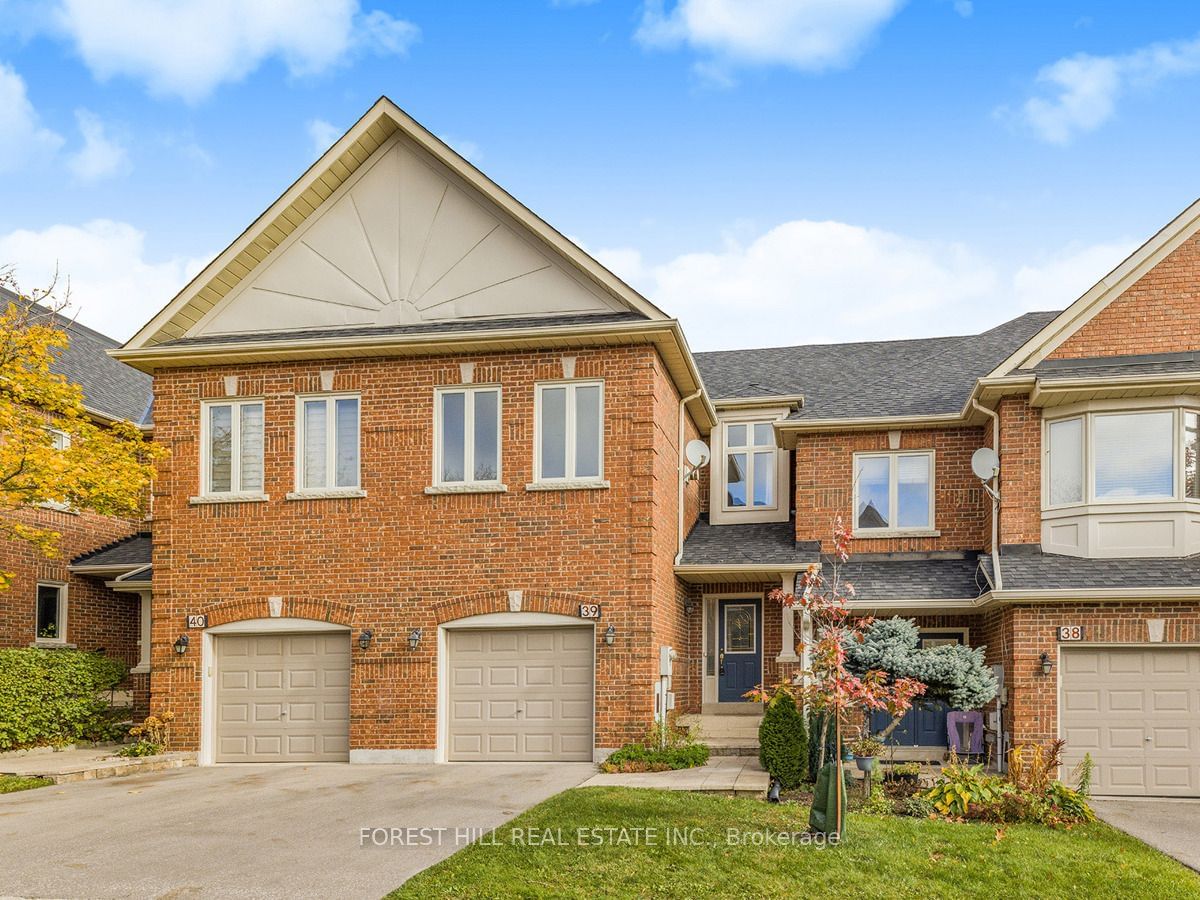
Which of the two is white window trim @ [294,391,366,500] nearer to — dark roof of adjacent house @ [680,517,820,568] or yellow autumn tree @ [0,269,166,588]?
yellow autumn tree @ [0,269,166,588]

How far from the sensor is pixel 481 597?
18.1 metres

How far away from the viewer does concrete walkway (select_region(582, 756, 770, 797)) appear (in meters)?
14.7

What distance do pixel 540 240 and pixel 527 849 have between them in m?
10.3

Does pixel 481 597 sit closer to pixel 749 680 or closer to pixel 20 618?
pixel 749 680

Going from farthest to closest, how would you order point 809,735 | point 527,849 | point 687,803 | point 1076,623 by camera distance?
point 1076,623, point 809,735, point 687,803, point 527,849

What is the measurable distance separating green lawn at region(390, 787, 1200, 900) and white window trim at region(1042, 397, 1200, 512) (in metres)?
6.10

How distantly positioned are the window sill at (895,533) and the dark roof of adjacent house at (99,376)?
1461 centimetres

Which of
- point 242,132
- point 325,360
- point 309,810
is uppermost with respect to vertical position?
point 242,132

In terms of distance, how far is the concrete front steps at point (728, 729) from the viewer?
18453 millimetres

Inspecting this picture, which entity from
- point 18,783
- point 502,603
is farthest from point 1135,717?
point 18,783

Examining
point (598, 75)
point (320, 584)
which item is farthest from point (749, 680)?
point (598, 75)

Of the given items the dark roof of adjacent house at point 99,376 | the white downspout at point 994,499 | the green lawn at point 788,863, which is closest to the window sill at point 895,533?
the white downspout at point 994,499

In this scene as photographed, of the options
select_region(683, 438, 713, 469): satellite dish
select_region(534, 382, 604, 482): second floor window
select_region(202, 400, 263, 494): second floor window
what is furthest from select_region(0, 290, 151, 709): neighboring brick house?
select_region(683, 438, 713, 469): satellite dish

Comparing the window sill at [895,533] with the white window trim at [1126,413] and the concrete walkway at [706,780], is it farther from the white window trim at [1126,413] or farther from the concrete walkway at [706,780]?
the concrete walkway at [706,780]
